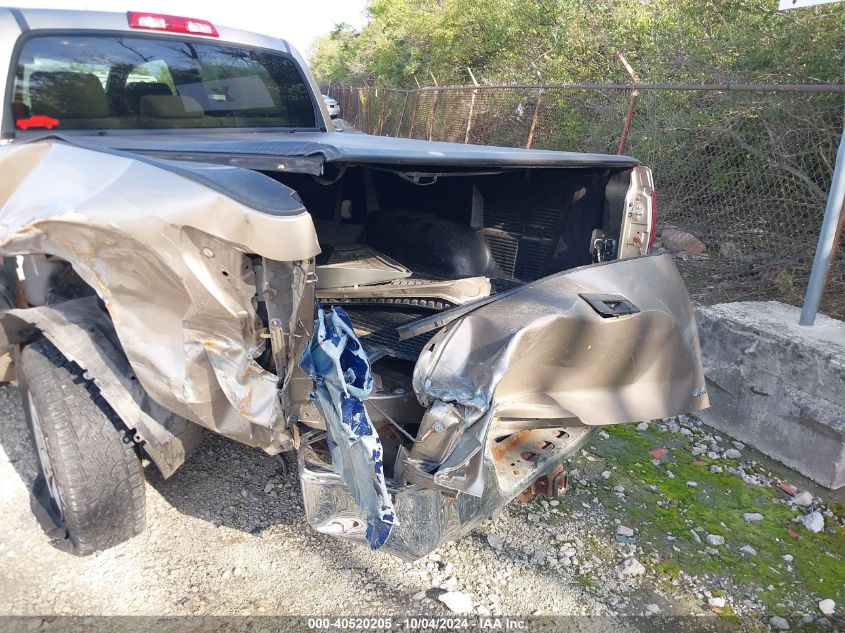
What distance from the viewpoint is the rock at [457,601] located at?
2.41 m

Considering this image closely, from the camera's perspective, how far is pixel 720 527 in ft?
10.1

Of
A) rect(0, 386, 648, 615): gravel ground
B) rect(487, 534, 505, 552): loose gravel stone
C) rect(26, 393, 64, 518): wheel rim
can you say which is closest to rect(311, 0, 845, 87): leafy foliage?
rect(487, 534, 505, 552): loose gravel stone

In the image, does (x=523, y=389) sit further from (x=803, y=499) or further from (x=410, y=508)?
(x=803, y=499)

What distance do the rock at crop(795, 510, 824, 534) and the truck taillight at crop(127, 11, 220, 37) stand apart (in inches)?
169

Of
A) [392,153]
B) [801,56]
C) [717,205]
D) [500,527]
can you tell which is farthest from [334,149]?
[801,56]

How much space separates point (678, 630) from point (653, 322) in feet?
3.85

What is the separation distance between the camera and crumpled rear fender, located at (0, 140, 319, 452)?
191 centimetres

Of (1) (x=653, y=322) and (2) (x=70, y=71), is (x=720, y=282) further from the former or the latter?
(2) (x=70, y=71)

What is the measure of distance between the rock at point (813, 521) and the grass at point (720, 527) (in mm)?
33

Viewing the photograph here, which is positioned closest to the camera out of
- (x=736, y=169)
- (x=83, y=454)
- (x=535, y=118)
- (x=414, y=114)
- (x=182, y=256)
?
(x=182, y=256)

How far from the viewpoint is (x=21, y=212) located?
7.38 ft

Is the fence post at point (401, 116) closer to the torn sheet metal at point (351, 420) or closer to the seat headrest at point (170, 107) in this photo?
the seat headrest at point (170, 107)

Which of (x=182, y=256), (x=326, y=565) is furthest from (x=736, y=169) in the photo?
(x=182, y=256)

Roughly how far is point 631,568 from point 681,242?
15.7ft
